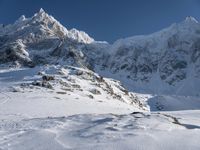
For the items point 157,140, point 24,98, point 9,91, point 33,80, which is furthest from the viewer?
point 33,80

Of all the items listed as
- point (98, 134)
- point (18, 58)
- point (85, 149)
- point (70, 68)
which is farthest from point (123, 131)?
point (18, 58)

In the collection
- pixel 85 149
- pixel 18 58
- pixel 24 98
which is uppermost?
pixel 18 58

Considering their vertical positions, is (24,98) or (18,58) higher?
(18,58)

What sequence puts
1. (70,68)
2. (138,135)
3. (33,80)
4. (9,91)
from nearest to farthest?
(138,135) → (9,91) → (33,80) → (70,68)

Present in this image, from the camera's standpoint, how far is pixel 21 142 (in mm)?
19750

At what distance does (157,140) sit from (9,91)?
184ft

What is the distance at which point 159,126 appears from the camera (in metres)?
23.2

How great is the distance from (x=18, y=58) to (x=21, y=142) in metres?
180

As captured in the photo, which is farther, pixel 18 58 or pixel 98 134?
pixel 18 58

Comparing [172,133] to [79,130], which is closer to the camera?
[172,133]

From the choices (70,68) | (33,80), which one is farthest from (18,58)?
(33,80)

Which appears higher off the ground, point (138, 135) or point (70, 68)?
point (70, 68)

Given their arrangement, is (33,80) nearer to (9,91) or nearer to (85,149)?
(9,91)

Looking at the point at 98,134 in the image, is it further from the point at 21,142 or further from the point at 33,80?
the point at 33,80
